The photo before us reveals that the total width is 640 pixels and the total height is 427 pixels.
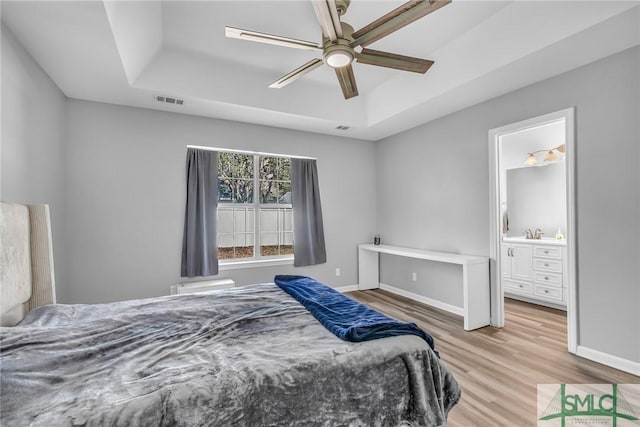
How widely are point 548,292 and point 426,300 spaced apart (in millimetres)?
1591

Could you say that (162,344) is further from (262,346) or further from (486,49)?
(486,49)

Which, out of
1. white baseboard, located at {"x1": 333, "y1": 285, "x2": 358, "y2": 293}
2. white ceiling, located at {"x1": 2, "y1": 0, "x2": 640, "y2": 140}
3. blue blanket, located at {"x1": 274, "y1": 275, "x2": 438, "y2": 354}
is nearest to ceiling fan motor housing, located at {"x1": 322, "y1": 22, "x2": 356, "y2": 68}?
white ceiling, located at {"x1": 2, "y1": 0, "x2": 640, "y2": 140}

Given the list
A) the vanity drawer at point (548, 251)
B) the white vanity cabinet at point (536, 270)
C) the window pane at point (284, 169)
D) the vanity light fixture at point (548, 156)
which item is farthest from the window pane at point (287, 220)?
the vanity light fixture at point (548, 156)

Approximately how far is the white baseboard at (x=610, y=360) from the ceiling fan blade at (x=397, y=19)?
299 centimetres

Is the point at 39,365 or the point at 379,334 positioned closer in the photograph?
the point at 39,365

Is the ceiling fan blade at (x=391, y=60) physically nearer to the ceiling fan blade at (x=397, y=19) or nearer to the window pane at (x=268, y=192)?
the ceiling fan blade at (x=397, y=19)

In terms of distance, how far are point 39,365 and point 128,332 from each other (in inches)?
16.1

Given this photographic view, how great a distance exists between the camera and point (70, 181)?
124 inches

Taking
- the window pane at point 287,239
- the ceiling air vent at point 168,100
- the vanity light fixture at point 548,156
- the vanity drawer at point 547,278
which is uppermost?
the ceiling air vent at point 168,100

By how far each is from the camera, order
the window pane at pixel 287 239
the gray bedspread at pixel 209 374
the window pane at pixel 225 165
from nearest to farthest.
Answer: the gray bedspread at pixel 209 374 < the window pane at pixel 225 165 < the window pane at pixel 287 239

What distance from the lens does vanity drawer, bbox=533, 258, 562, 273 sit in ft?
12.8

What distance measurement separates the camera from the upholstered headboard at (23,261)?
162cm

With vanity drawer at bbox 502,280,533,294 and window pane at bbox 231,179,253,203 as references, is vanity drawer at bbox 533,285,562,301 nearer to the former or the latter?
vanity drawer at bbox 502,280,533,294

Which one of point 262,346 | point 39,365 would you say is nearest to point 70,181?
point 39,365
